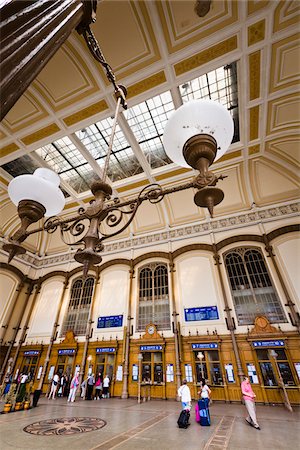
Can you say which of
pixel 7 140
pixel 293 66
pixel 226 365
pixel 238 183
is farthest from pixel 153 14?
pixel 226 365

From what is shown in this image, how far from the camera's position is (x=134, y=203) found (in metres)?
2.37

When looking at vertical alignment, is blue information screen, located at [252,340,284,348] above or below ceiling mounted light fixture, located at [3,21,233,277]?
below

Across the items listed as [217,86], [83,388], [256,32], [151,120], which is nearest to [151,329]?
[83,388]

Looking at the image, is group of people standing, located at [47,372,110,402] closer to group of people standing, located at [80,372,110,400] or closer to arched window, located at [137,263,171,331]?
group of people standing, located at [80,372,110,400]

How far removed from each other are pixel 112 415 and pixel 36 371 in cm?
751

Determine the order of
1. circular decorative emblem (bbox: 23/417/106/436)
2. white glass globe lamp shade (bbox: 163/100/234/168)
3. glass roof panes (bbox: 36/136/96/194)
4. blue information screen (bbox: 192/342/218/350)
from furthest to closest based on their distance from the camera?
glass roof panes (bbox: 36/136/96/194) → blue information screen (bbox: 192/342/218/350) → circular decorative emblem (bbox: 23/417/106/436) → white glass globe lamp shade (bbox: 163/100/234/168)

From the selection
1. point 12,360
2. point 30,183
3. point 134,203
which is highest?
point 30,183

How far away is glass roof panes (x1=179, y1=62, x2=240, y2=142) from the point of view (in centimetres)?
677

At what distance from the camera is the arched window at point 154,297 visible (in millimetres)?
9555

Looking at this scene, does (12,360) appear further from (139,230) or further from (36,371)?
(139,230)

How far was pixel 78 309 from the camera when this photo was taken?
444 inches

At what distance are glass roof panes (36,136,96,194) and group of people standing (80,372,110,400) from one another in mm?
8636

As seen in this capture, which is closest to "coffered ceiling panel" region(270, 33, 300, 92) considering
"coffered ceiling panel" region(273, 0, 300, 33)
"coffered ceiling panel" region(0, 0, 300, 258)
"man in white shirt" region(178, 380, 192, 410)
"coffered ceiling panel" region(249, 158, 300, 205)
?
"coffered ceiling panel" region(0, 0, 300, 258)

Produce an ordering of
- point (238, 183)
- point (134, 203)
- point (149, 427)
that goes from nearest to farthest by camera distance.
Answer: point (134, 203) < point (149, 427) < point (238, 183)
